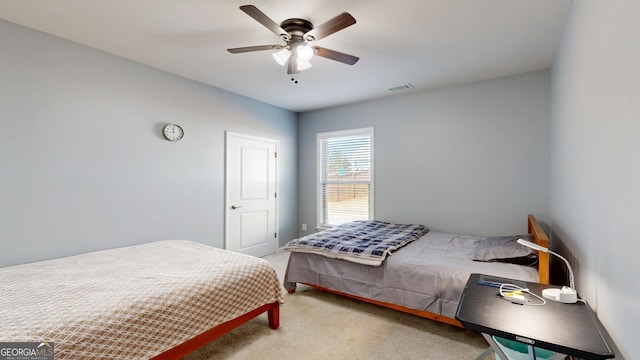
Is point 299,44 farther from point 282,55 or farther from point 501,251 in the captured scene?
point 501,251

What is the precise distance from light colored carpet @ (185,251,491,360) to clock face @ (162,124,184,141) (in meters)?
2.36

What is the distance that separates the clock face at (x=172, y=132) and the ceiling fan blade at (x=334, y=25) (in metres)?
2.18

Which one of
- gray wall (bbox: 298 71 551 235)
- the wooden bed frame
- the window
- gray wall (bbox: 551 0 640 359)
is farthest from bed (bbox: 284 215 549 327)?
the window

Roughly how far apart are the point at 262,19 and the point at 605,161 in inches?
82.3

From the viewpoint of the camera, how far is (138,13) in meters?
2.21

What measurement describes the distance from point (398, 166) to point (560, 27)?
2358 mm

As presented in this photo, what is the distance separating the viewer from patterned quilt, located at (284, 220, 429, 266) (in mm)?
2764

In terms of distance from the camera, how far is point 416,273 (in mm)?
2471

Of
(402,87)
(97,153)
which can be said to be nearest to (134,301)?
(97,153)

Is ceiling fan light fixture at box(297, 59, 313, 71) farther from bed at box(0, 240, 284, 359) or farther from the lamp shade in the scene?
bed at box(0, 240, 284, 359)

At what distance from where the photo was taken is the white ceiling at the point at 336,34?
2.12 m

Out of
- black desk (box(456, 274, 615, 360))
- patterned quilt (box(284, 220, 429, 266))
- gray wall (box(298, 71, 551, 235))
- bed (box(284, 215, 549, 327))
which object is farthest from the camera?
gray wall (box(298, 71, 551, 235))

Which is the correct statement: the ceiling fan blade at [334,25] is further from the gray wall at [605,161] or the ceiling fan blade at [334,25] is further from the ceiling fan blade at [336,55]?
the gray wall at [605,161]

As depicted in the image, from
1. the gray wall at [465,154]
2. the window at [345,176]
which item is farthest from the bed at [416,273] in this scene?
the window at [345,176]
